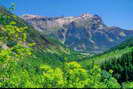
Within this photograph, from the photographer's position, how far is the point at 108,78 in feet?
77.7

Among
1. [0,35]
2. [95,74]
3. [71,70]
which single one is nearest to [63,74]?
[71,70]

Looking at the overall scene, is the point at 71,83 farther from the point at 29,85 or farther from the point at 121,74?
the point at 121,74

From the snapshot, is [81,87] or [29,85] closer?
[81,87]

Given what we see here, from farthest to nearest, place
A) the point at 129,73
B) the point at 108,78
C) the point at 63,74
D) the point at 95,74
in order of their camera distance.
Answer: the point at 129,73 < the point at 108,78 < the point at 95,74 < the point at 63,74

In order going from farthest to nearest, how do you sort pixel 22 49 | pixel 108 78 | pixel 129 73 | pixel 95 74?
pixel 129 73
pixel 108 78
pixel 95 74
pixel 22 49

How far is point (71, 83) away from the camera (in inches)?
691

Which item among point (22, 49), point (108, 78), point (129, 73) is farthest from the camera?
point (129, 73)

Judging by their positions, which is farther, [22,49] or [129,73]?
[129,73]

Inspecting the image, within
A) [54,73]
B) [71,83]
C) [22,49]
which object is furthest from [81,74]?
[22,49]

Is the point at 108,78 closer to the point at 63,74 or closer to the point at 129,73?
the point at 63,74

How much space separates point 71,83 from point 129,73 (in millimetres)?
183433

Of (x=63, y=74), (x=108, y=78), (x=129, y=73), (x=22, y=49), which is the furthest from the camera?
(x=129, y=73)

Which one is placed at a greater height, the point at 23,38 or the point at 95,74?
the point at 23,38

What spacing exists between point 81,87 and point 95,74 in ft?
6.56
